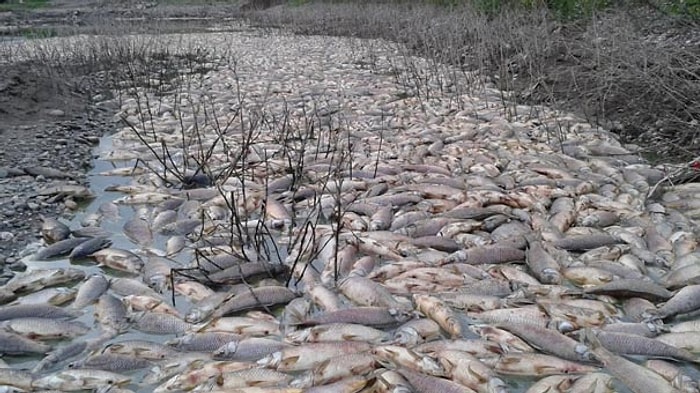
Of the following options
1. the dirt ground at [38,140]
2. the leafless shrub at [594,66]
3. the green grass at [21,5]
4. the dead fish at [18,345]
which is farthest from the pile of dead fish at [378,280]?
the green grass at [21,5]

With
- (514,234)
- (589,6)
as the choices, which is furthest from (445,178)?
(589,6)

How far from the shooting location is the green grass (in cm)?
3689

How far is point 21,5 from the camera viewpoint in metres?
39.1

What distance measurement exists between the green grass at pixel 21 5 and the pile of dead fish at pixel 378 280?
A: 35.7 m

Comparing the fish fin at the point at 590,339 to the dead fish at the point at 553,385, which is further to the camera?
the fish fin at the point at 590,339

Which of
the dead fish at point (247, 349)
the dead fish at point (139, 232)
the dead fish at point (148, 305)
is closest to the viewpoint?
the dead fish at point (247, 349)

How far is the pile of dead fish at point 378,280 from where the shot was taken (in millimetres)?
3312

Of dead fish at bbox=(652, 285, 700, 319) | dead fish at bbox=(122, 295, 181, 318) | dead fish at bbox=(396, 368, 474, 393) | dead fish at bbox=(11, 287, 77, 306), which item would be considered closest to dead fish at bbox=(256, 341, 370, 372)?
dead fish at bbox=(396, 368, 474, 393)

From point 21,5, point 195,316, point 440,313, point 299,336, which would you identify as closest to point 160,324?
point 195,316

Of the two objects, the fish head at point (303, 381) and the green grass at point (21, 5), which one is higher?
the fish head at point (303, 381)

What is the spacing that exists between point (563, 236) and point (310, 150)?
329 centimetres

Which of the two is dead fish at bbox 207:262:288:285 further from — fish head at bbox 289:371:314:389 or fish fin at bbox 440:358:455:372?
fish fin at bbox 440:358:455:372

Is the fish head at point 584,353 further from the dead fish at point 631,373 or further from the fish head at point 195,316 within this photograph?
the fish head at point 195,316

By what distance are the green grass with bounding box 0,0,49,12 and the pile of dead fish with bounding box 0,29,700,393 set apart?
35.7 m
